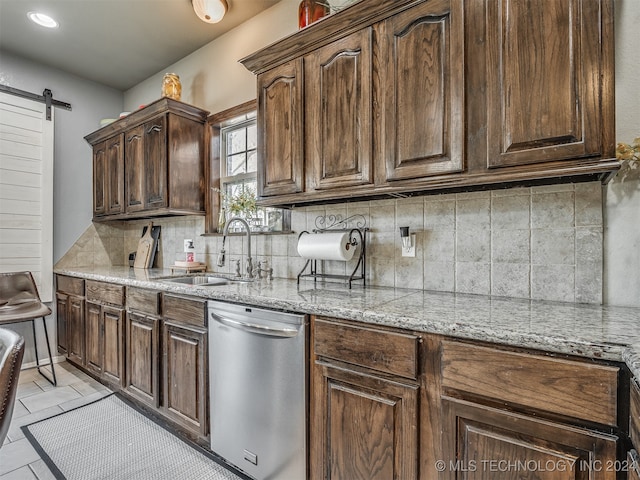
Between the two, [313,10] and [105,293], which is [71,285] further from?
[313,10]

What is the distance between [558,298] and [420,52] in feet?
3.99

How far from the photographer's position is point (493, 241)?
1.58 meters

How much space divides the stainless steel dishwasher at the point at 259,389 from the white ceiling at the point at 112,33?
2286 millimetres

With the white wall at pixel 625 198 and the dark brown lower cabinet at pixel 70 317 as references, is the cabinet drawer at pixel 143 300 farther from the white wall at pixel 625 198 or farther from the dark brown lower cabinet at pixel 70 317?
the white wall at pixel 625 198

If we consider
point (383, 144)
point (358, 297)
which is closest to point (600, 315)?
point (358, 297)

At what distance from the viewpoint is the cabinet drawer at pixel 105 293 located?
2.48 meters

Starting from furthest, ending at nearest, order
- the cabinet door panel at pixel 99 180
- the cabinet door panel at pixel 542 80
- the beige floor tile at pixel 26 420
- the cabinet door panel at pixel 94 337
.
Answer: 1. the cabinet door panel at pixel 99 180
2. the cabinet door panel at pixel 94 337
3. the beige floor tile at pixel 26 420
4. the cabinet door panel at pixel 542 80

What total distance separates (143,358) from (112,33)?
266 centimetres

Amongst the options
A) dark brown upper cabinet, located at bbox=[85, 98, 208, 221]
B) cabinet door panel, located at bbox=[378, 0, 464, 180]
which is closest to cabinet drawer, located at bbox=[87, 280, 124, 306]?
dark brown upper cabinet, located at bbox=[85, 98, 208, 221]

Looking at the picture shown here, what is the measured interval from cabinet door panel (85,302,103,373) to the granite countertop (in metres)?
1.37

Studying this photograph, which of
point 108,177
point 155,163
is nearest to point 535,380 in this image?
point 155,163

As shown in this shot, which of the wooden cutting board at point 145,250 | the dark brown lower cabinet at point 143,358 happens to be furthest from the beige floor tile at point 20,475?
the wooden cutting board at point 145,250

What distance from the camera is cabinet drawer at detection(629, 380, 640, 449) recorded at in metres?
0.74
